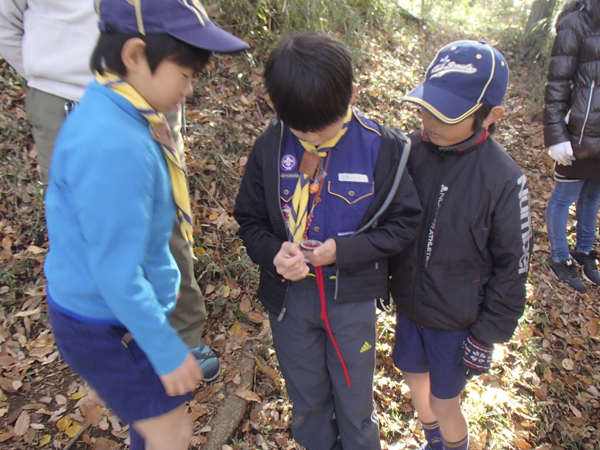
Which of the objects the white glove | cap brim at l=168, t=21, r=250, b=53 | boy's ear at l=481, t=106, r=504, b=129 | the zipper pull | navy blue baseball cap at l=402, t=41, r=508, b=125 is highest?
cap brim at l=168, t=21, r=250, b=53

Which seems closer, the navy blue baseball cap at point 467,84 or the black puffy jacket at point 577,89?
the navy blue baseball cap at point 467,84

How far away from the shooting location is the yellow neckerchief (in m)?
1.71

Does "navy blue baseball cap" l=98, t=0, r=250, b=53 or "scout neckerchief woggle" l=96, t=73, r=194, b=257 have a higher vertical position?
"navy blue baseball cap" l=98, t=0, r=250, b=53

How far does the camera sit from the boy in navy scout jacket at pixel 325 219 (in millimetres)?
1505

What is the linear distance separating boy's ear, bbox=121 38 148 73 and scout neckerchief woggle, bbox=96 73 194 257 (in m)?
0.06

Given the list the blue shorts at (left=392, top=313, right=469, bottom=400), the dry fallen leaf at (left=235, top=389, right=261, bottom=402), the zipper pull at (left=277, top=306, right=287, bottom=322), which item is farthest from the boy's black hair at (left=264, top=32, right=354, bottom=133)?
the dry fallen leaf at (left=235, top=389, right=261, bottom=402)

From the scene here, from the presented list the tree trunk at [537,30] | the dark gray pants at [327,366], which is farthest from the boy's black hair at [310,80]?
the tree trunk at [537,30]

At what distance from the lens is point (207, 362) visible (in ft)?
8.71

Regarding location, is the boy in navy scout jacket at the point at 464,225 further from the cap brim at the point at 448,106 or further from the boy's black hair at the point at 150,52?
the boy's black hair at the point at 150,52

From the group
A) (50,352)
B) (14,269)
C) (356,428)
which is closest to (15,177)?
(14,269)

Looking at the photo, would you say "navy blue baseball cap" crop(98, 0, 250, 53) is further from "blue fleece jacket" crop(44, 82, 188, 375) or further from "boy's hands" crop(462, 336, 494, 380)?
"boy's hands" crop(462, 336, 494, 380)

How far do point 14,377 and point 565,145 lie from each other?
4.49m

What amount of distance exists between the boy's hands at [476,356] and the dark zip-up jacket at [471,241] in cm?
5

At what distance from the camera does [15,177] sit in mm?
3336
